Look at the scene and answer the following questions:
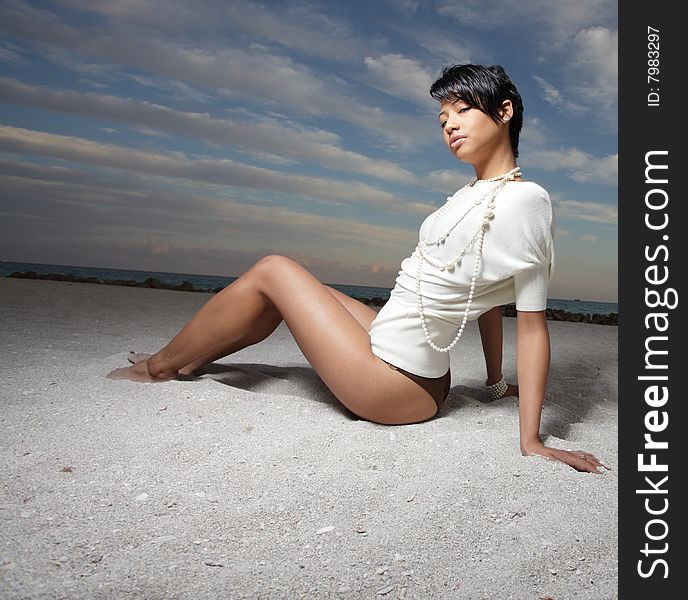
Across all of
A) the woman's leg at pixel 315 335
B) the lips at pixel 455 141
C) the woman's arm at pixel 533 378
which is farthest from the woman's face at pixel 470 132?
the woman's leg at pixel 315 335

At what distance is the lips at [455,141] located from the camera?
1780mm

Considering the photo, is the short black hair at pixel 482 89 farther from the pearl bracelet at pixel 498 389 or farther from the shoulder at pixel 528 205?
the pearl bracelet at pixel 498 389

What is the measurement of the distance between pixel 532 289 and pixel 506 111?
526 mm

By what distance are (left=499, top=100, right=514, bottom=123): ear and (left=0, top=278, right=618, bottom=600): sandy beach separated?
94 cm

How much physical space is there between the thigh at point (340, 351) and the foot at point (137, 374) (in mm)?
595

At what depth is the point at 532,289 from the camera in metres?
1.69

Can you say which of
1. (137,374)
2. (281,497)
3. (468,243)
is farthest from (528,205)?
(137,374)

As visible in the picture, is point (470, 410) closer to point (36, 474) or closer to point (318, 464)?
point (318, 464)

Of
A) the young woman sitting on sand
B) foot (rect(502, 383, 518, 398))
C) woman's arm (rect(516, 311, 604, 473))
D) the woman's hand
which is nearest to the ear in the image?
the young woman sitting on sand

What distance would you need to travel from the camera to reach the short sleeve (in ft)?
5.53

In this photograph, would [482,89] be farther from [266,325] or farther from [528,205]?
[266,325]

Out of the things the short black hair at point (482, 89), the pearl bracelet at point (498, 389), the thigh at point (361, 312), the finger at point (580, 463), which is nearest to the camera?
the finger at point (580, 463)

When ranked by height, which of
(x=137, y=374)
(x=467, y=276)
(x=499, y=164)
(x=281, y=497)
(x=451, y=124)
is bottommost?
(x=281, y=497)

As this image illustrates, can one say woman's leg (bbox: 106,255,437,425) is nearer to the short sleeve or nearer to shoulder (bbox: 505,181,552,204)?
the short sleeve
